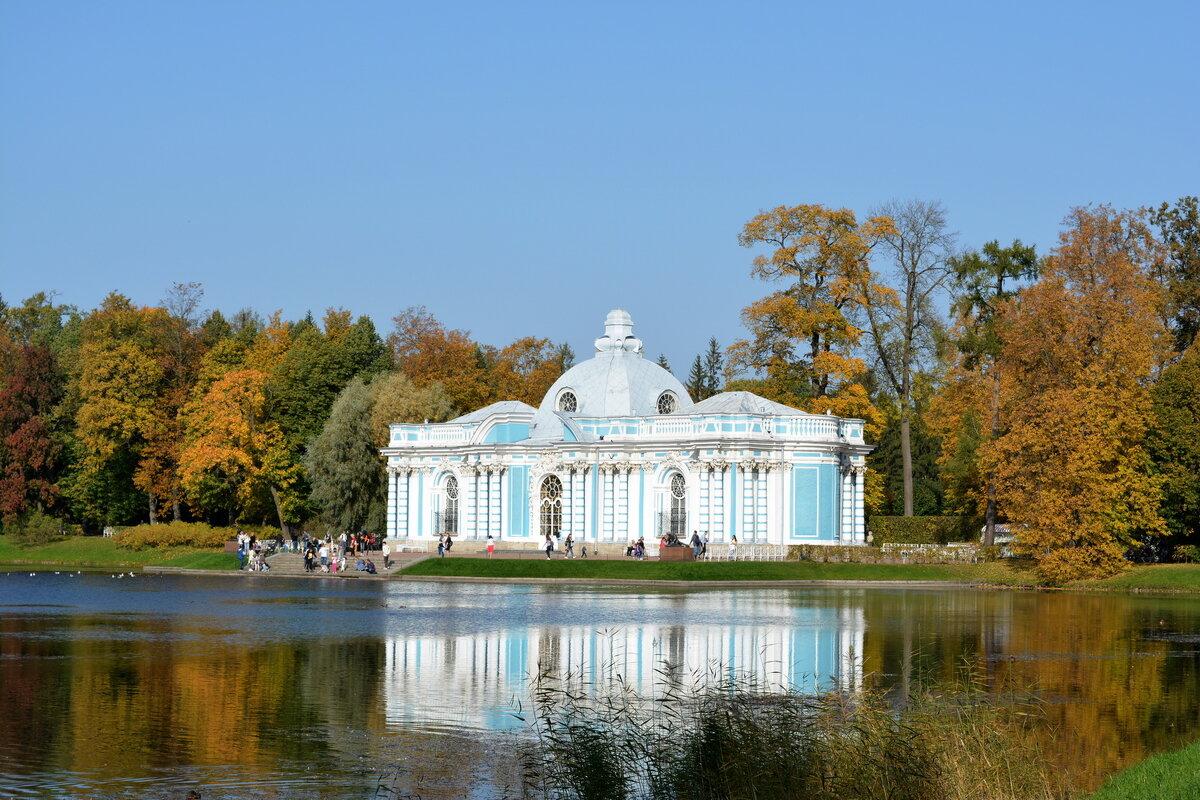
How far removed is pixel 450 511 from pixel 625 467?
32.4ft

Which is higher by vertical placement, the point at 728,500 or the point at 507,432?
the point at 507,432

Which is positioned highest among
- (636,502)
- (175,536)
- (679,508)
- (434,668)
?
(636,502)

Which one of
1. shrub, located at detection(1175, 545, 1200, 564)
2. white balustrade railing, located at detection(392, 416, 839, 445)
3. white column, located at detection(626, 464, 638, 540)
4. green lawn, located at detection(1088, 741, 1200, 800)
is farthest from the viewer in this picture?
white column, located at detection(626, 464, 638, 540)

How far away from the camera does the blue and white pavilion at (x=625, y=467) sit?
60.7 metres

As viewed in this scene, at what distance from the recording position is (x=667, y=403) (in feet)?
221

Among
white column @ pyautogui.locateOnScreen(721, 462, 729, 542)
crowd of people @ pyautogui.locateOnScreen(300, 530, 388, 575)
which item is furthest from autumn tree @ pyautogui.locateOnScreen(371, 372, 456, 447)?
white column @ pyautogui.locateOnScreen(721, 462, 729, 542)

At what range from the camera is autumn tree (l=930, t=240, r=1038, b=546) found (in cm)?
5866

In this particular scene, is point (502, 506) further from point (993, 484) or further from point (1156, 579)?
point (1156, 579)

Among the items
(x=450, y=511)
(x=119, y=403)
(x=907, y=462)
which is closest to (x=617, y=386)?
(x=450, y=511)

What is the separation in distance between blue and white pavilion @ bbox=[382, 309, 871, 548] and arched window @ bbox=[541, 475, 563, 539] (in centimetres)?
6

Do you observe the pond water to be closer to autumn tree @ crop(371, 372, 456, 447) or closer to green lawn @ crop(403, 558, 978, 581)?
green lawn @ crop(403, 558, 978, 581)

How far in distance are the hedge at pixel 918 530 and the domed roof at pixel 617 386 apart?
9.55 metres

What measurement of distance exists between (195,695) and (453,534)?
47482 mm

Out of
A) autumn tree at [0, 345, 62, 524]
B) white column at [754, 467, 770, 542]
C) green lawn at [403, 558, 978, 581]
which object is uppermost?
autumn tree at [0, 345, 62, 524]
